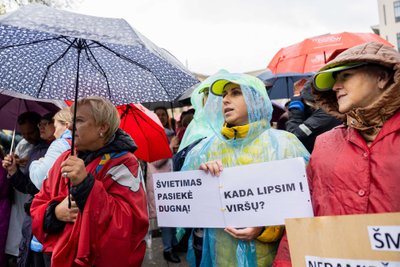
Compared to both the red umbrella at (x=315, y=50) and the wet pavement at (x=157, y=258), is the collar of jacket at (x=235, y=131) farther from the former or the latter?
the red umbrella at (x=315, y=50)

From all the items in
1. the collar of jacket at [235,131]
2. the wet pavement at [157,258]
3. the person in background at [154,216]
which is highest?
the collar of jacket at [235,131]

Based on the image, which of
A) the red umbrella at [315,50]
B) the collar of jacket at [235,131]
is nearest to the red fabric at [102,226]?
the collar of jacket at [235,131]

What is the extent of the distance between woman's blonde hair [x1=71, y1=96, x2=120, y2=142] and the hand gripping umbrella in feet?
0.17

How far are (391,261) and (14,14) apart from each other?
1955mm

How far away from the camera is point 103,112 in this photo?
2387mm

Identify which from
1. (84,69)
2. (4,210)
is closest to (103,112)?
(84,69)

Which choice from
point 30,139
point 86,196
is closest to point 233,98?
point 86,196

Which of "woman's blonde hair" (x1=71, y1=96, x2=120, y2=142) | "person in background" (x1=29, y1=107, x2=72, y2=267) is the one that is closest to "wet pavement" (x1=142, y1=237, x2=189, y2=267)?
"person in background" (x1=29, y1=107, x2=72, y2=267)

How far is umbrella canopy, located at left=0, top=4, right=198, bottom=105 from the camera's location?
2243 mm

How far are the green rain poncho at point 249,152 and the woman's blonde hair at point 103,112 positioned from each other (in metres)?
0.57

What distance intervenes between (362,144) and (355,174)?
0.45 ft

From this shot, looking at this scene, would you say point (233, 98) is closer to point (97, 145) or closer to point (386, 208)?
point (97, 145)

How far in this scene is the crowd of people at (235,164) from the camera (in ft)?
5.22

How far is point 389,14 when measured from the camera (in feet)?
169
